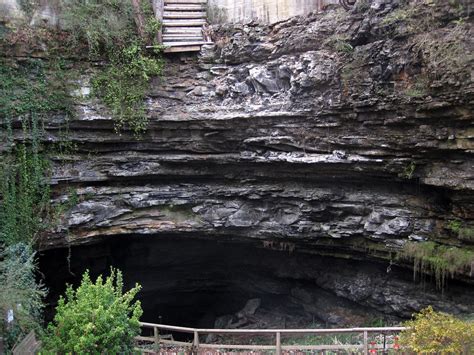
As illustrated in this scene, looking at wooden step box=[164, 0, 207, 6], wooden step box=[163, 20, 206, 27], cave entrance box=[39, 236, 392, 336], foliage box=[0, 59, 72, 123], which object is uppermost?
wooden step box=[164, 0, 207, 6]

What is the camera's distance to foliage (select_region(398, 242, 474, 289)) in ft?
25.7

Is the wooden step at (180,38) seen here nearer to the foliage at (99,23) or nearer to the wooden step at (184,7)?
the foliage at (99,23)

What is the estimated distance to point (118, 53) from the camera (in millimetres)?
10008

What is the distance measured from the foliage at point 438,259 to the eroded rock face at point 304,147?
203 millimetres

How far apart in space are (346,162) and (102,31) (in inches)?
235

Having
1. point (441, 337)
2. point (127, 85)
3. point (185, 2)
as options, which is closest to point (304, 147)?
point (127, 85)

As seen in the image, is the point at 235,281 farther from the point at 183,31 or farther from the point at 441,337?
the point at 441,337

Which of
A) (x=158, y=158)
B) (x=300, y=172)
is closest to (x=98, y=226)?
(x=158, y=158)

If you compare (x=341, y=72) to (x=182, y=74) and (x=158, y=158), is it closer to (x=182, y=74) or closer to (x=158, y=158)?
(x=182, y=74)

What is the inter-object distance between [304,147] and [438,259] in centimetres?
326

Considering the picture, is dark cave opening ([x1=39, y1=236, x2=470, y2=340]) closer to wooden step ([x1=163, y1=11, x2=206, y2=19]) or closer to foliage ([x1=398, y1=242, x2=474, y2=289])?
foliage ([x1=398, y1=242, x2=474, y2=289])

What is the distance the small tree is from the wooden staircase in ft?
19.4

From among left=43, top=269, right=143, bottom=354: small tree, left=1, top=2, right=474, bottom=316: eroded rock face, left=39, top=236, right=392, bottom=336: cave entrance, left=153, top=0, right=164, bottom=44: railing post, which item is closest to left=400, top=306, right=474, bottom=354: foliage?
left=1, top=2, right=474, bottom=316: eroded rock face

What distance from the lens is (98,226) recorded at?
399 inches
